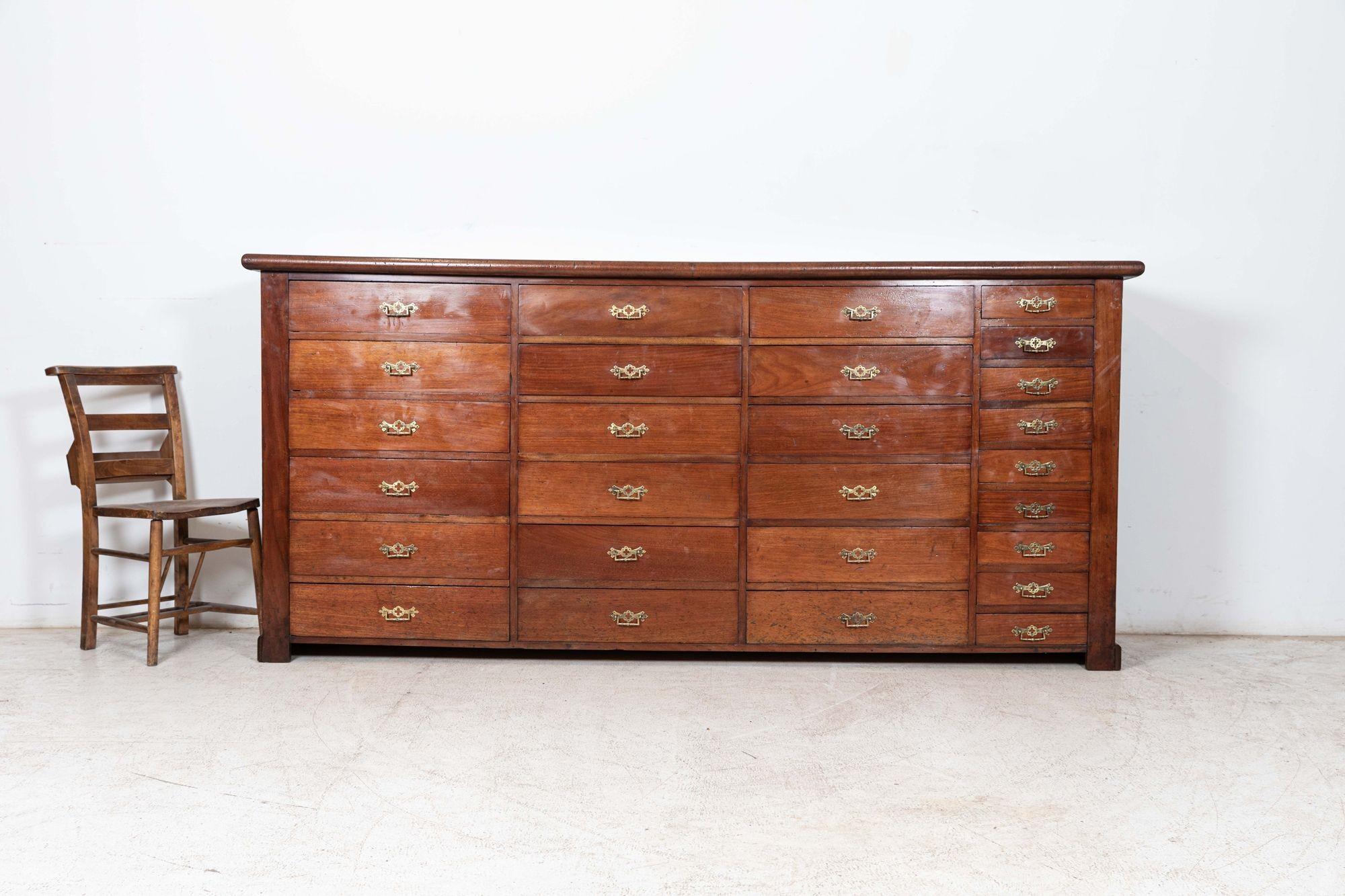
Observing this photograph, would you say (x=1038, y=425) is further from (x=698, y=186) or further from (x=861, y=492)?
(x=698, y=186)

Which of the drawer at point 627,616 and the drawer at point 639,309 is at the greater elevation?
the drawer at point 639,309

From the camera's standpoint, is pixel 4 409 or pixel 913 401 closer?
pixel 913 401

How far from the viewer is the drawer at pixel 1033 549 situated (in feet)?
10.7

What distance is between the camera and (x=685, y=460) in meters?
3.29

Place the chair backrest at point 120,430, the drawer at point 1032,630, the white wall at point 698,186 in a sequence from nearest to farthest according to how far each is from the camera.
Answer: the drawer at point 1032,630 → the chair backrest at point 120,430 → the white wall at point 698,186

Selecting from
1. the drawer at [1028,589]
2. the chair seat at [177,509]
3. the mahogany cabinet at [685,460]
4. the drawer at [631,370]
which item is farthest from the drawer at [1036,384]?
the chair seat at [177,509]

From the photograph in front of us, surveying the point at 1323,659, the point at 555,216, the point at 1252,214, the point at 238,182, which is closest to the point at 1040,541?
the point at 1323,659

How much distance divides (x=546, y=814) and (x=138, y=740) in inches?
49.2

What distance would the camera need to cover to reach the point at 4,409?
384cm

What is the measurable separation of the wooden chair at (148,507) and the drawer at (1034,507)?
2.66 metres

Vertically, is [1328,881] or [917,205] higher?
[917,205]

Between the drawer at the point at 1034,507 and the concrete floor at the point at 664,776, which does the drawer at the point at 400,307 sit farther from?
the drawer at the point at 1034,507

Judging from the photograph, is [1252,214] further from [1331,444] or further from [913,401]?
[913,401]

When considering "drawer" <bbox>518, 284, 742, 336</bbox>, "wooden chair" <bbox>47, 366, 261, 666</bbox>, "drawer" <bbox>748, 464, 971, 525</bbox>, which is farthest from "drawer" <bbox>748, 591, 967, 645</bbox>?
"wooden chair" <bbox>47, 366, 261, 666</bbox>
